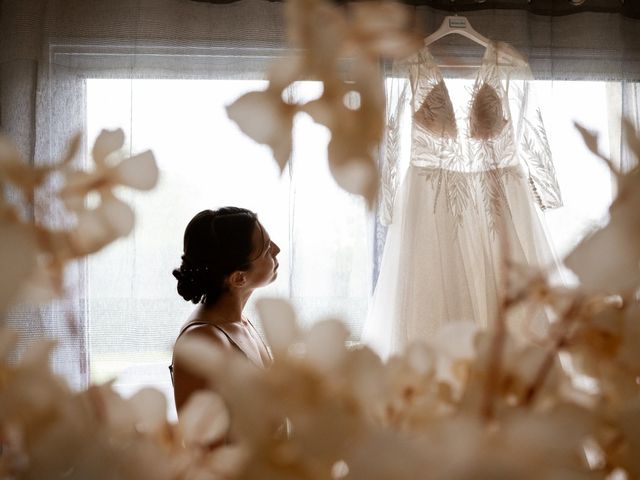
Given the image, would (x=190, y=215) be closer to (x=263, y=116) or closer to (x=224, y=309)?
(x=224, y=309)

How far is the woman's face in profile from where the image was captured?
211cm

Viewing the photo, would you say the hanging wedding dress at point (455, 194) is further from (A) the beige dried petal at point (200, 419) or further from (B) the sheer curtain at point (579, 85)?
(A) the beige dried petal at point (200, 419)

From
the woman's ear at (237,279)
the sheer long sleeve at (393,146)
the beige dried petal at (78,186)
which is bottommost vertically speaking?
the woman's ear at (237,279)

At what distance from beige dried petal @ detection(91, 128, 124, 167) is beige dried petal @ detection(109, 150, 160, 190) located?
0.01 meters

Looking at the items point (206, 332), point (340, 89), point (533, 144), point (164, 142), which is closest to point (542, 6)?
point (533, 144)

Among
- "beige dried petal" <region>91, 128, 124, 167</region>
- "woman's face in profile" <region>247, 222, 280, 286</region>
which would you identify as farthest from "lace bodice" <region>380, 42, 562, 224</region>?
"beige dried petal" <region>91, 128, 124, 167</region>

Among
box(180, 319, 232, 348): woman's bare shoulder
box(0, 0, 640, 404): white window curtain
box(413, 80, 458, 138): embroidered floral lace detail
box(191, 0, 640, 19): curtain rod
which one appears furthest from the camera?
box(191, 0, 640, 19): curtain rod

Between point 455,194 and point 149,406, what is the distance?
1.94m

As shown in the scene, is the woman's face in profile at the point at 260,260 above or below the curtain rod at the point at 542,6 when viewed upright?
below

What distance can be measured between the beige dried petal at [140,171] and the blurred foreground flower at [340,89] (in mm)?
44

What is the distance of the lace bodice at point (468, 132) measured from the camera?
217cm

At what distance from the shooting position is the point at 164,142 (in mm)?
2682

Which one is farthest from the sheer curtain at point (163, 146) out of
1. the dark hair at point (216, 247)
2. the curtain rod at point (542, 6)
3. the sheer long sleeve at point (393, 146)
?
the dark hair at point (216, 247)

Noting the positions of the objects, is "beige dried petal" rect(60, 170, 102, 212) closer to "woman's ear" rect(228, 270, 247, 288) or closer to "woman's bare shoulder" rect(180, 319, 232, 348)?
"woman's bare shoulder" rect(180, 319, 232, 348)
